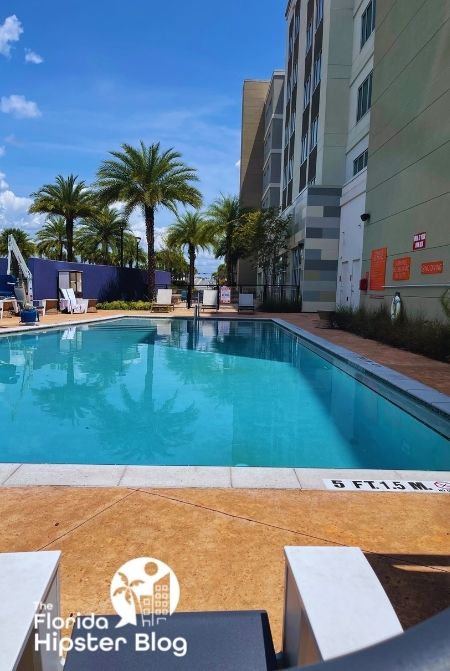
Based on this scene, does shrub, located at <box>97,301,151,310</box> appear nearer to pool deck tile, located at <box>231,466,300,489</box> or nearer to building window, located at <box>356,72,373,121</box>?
building window, located at <box>356,72,373,121</box>

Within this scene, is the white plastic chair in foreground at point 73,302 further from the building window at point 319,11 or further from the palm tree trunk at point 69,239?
the building window at point 319,11

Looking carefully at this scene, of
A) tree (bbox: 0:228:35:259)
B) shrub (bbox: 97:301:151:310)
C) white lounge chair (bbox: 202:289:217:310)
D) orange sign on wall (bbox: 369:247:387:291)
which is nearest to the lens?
orange sign on wall (bbox: 369:247:387:291)

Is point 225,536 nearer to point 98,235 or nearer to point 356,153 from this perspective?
point 356,153

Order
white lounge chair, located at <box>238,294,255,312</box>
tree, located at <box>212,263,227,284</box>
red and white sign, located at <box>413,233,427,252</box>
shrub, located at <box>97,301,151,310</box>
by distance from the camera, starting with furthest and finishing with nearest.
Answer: tree, located at <box>212,263,227,284</box> → shrub, located at <box>97,301,151,310</box> → white lounge chair, located at <box>238,294,255,312</box> → red and white sign, located at <box>413,233,427,252</box>

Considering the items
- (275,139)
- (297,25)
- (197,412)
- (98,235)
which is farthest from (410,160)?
(98,235)

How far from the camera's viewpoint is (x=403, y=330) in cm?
1269

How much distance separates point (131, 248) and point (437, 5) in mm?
45519

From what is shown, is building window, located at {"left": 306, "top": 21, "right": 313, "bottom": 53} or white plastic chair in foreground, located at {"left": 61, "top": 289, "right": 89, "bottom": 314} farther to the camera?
building window, located at {"left": 306, "top": 21, "right": 313, "bottom": 53}

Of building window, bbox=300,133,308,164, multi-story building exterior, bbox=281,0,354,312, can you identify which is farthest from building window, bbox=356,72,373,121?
building window, bbox=300,133,308,164

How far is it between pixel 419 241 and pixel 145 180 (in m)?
17.7

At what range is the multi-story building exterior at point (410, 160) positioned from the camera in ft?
38.8

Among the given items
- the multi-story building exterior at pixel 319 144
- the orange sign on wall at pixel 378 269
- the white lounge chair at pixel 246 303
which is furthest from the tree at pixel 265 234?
the orange sign on wall at pixel 378 269

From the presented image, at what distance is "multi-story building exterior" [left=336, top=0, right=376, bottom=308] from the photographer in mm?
19047

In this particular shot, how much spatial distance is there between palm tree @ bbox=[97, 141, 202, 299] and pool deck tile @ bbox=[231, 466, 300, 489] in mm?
23776
